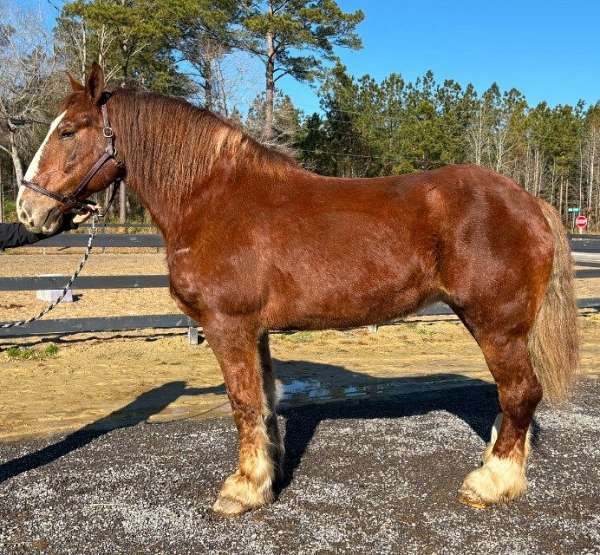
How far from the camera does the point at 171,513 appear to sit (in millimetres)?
2846

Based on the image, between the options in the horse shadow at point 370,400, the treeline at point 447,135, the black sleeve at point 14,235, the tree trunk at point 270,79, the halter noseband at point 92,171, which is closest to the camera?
the halter noseband at point 92,171

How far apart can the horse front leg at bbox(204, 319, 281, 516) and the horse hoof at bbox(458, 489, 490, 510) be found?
1.09 meters

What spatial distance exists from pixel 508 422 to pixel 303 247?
156cm

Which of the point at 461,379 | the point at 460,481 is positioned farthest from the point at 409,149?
the point at 460,481

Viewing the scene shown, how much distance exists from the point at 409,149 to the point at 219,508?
38.8 metres

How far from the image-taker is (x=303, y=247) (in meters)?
2.92

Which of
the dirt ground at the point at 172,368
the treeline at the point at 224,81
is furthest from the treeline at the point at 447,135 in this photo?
the dirt ground at the point at 172,368

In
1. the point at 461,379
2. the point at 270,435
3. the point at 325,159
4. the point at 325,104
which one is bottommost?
the point at 461,379

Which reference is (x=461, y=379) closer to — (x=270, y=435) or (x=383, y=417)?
(x=383, y=417)

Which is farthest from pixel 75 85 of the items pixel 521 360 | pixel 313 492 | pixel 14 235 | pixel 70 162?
pixel 521 360

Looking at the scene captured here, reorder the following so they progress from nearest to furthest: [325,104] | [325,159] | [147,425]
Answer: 1. [147,425]
2. [325,159]
3. [325,104]

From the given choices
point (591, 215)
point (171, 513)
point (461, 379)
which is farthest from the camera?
point (591, 215)

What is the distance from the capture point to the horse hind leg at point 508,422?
2971mm

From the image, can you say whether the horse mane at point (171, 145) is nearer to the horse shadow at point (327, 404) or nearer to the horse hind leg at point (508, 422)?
the horse hind leg at point (508, 422)
